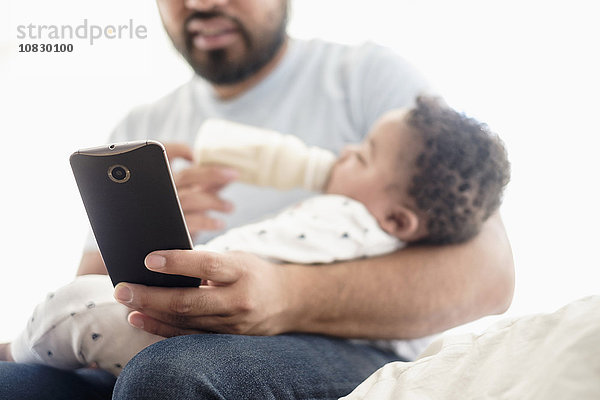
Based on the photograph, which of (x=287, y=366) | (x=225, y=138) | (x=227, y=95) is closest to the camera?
(x=287, y=366)

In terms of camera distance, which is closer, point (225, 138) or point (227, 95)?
point (225, 138)

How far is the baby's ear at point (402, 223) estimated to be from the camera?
3.39 ft

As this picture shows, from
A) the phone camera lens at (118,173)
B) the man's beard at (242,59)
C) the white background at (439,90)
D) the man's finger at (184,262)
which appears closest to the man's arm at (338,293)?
the man's finger at (184,262)

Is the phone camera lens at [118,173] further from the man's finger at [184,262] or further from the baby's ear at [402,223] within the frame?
the baby's ear at [402,223]

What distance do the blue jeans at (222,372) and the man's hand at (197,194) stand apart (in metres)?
0.41

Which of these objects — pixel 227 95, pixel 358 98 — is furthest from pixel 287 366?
pixel 227 95

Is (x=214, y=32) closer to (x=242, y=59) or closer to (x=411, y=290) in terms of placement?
(x=242, y=59)

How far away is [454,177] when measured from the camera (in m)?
1.03

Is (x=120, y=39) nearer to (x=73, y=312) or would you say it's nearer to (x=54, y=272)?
(x=54, y=272)

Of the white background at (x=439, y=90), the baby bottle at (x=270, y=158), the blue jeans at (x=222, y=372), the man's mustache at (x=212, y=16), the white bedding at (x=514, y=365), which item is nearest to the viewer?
the white bedding at (x=514, y=365)

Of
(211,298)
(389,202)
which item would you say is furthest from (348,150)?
(211,298)

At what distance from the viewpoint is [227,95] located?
4.70 feet

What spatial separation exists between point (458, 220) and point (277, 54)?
2.21 feet

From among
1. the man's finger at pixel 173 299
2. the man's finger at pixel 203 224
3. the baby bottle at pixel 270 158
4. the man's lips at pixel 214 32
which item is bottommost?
the man's finger at pixel 203 224
